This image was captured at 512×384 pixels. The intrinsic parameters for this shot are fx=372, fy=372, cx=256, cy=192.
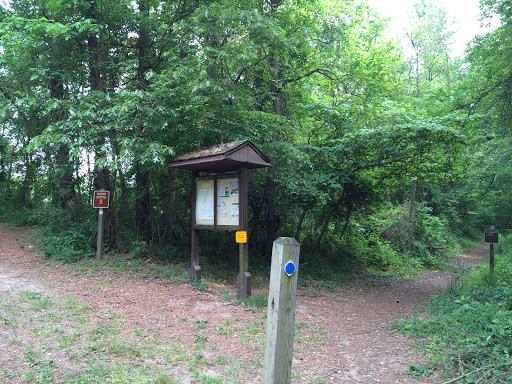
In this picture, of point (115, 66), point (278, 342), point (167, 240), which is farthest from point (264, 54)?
point (278, 342)

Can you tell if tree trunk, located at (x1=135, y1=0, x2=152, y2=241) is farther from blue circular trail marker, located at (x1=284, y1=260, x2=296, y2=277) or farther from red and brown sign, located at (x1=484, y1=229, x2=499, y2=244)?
red and brown sign, located at (x1=484, y1=229, x2=499, y2=244)

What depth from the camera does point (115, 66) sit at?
984 centimetres

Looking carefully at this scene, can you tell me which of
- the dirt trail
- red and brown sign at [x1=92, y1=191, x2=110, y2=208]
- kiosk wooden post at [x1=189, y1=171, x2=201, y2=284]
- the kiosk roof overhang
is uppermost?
the kiosk roof overhang

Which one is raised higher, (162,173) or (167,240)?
(162,173)

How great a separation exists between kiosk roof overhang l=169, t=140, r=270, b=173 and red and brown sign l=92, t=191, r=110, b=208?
2505 millimetres

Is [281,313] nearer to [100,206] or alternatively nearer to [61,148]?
[100,206]

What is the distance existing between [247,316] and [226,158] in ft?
9.22

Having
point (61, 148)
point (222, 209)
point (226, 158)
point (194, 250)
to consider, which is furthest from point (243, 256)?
point (61, 148)

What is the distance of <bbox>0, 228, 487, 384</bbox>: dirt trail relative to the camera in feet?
15.2

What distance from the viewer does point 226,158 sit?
6.85 metres

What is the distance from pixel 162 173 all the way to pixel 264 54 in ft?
14.0

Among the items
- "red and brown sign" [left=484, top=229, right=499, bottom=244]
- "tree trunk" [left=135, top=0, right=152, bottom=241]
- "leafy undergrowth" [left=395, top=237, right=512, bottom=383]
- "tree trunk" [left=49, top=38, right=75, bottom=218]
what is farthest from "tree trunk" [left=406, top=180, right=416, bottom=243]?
"tree trunk" [left=49, top=38, right=75, bottom=218]

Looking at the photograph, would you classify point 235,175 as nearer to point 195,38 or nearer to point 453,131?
point 195,38

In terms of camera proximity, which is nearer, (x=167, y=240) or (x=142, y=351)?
(x=142, y=351)
